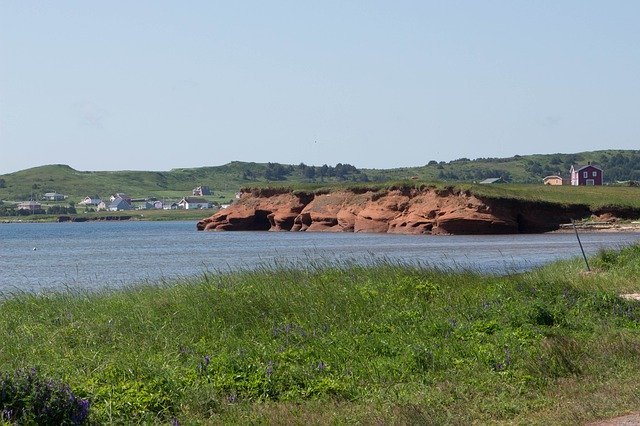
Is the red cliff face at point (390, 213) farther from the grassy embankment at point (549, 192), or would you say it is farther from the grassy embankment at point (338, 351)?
the grassy embankment at point (338, 351)

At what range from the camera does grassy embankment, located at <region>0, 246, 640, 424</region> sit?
11875mm

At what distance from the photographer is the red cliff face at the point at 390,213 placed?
3410 inches

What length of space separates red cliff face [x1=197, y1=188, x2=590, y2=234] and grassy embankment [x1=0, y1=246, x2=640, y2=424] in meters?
66.1

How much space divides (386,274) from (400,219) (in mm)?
72941

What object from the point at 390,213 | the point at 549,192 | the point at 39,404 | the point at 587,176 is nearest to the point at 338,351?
the point at 39,404

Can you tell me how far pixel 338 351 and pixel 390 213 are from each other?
83.6 metres

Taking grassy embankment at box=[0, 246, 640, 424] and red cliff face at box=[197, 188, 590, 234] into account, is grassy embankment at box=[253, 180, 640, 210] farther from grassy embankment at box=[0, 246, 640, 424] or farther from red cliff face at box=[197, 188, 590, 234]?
grassy embankment at box=[0, 246, 640, 424]

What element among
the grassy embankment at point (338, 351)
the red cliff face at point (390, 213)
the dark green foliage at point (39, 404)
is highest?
the dark green foliage at point (39, 404)

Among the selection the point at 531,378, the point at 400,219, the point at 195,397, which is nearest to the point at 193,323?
the point at 195,397

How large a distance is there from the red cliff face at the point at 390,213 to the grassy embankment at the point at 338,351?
217ft

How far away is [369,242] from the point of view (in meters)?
74.4

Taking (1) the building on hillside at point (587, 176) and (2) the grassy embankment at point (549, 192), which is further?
(1) the building on hillside at point (587, 176)

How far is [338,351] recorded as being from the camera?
1453 centimetres

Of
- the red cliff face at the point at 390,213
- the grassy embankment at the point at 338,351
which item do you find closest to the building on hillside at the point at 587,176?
the red cliff face at the point at 390,213
